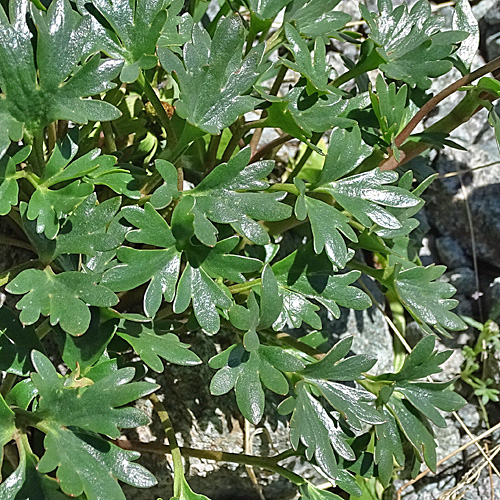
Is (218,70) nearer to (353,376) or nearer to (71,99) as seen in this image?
(71,99)

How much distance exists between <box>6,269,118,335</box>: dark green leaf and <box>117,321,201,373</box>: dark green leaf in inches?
4.2

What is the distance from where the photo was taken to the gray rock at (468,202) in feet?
6.15

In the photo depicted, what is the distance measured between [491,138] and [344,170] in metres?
1.12

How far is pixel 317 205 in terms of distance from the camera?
39.7 inches

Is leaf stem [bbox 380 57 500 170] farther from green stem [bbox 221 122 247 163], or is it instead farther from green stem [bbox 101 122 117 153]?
green stem [bbox 101 122 117 153]

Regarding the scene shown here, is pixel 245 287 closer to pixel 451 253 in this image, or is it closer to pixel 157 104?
pixel 157 104

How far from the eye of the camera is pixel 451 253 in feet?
6.15

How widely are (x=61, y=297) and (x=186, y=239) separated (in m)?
0.20

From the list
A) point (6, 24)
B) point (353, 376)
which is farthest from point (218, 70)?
point (353, 376)

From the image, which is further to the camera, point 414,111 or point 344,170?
point 414,111

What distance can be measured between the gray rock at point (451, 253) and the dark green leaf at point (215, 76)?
1129mm

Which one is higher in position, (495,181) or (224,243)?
(224,243)

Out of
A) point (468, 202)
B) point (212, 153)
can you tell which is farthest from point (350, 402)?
point (468, 202)

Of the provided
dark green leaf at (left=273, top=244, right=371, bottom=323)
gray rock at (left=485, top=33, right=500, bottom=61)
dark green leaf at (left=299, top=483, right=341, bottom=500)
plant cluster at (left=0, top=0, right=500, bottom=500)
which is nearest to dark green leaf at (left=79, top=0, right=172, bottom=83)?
plant cluster at (left=0, top=0, right=500, bottom=500)
